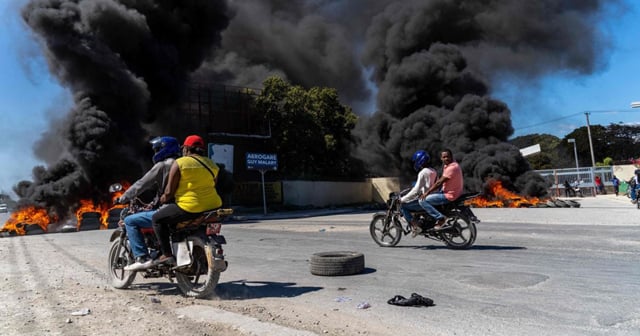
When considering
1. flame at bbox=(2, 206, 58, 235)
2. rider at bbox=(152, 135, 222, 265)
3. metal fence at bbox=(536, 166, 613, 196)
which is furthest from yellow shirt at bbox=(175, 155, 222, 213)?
metal fence at bbox=(536, 166, 613, 196)

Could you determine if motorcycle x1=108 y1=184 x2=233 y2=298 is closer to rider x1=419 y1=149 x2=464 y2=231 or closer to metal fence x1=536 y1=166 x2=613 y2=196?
rider x1=419 y1=149 x2=464 y2=231

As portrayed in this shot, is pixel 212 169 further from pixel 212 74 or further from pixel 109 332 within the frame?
pixel 212 74

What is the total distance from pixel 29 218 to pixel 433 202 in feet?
74.2

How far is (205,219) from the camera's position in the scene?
5191 mm

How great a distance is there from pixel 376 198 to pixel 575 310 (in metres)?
37.5

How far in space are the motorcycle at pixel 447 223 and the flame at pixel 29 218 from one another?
62.1 feet

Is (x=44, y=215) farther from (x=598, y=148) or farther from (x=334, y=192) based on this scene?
(x=598, y=148)

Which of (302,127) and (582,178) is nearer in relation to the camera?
(582,178)

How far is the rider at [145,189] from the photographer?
5266mm

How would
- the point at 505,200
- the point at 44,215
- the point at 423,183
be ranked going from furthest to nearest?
the point at 505,200 < the point at 44,215 < the point at 423,183

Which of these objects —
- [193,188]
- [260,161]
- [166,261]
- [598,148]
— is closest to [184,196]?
[193,188]

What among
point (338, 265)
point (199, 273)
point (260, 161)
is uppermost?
point (260, 161)

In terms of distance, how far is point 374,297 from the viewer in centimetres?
507

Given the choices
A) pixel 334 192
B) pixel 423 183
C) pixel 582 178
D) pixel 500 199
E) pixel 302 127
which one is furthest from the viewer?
pixel 334 192
